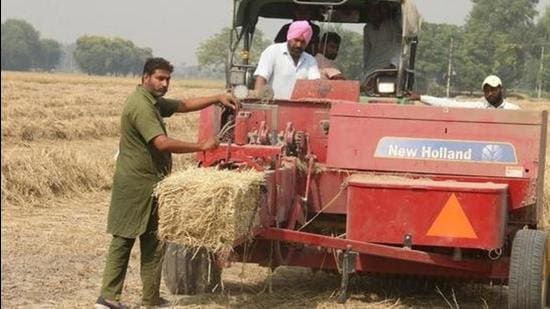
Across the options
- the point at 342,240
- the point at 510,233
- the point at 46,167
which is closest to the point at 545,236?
the point at 510,233

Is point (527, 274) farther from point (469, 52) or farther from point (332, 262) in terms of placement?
point (469, 52)

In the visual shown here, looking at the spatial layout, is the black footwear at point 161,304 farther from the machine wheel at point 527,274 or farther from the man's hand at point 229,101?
the machine wheel at point 527,274

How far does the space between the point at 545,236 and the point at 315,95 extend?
2183 mm

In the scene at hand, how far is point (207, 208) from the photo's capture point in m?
4.86

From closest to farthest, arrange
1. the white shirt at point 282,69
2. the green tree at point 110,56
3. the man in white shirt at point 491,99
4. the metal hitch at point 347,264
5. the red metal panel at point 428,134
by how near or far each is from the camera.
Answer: the metal hitch at point 347,264, the red metal panel at point 428,134, the white shirt at point 282,69, the man in white shirt at point 491,99, the green tree at point 110,56

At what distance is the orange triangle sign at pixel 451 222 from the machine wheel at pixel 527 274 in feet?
1.53

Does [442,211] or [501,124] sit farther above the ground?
[501,124]

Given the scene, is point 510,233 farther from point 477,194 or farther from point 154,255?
point 154,255

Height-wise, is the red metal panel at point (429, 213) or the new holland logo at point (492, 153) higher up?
the new holland logo at point (492, 153)

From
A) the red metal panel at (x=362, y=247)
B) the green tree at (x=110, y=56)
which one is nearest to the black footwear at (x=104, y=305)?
the red metal panel at (x=362, y=247)

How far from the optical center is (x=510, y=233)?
6227mm

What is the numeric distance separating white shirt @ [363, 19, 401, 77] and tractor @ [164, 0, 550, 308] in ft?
4.63

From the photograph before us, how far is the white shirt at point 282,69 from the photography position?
24.3 feet

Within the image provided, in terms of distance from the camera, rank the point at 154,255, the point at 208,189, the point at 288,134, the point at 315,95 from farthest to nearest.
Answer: the point at 315,95
the point at 288,134
the point at 154,255
the point at 208,189
